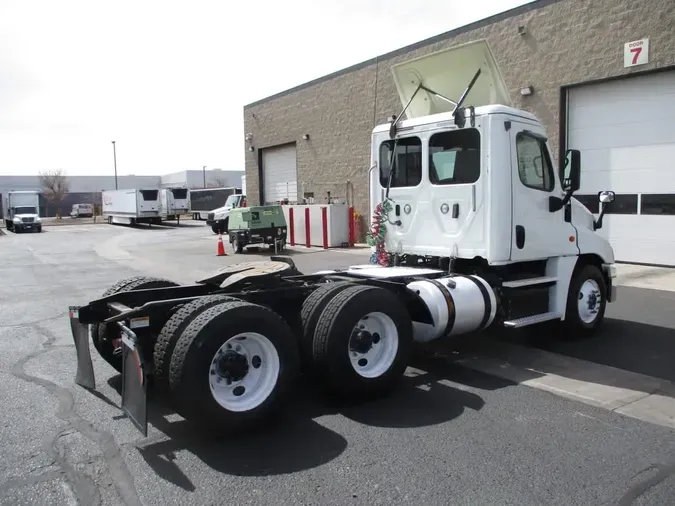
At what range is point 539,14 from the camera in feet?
50.4

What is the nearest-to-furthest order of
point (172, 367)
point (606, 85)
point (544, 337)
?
point (172, 367)
point (544, 337)
point (606, 85)

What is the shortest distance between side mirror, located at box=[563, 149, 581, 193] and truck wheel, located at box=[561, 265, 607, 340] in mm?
1209

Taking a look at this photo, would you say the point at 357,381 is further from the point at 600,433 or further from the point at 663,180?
the point at 663,180

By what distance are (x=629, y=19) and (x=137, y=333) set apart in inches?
531

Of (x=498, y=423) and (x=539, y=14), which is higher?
(x=539, y=14)

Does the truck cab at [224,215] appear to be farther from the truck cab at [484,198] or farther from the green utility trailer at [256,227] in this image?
the truck cab at [484,198]

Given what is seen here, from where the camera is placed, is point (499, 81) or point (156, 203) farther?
point (156, 203)

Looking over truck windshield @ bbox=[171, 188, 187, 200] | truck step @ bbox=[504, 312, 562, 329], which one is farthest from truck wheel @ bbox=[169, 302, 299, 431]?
truck windshield @ bbox=[171, 188, 187, 200]

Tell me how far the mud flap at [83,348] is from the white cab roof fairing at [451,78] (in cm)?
476

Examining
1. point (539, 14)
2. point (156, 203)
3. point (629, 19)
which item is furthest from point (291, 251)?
point (156, 203)

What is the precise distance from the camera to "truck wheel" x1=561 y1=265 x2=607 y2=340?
715 centimetres

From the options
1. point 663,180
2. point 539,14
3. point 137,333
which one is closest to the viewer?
point 137,333

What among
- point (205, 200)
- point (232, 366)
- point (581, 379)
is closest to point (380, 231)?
point (581, 379)

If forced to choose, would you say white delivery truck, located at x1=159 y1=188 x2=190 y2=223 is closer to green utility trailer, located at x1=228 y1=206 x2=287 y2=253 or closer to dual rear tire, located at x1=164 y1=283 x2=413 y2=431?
green utility trailer, located at x1=228 y1=206 x2=287 y2=253
